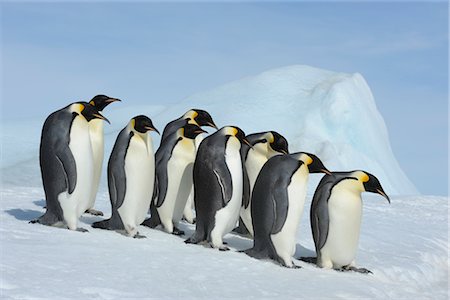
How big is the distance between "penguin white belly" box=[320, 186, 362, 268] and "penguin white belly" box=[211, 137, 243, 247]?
74cm

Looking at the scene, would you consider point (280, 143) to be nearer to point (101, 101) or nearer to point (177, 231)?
point (177, 231)

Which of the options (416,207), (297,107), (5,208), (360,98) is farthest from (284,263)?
(360,98)

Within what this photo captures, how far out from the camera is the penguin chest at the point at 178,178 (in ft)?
21.0

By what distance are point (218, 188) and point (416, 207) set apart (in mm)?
6273

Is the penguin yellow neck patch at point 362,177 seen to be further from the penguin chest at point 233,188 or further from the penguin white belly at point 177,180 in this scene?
the penguin white belly at point 177,180

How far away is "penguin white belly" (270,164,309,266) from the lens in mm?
5605

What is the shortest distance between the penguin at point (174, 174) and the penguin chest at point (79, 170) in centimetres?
71

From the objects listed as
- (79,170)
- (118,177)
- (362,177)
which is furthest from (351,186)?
(79,170)

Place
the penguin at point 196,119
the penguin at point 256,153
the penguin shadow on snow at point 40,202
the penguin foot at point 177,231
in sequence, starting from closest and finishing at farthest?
1. the penguin foot at point 177,231
2. the penguin at point 256,153
3. the penguin at point 196,119
4. the penguin shadow on snow at point 40,202

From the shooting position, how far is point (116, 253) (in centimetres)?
518

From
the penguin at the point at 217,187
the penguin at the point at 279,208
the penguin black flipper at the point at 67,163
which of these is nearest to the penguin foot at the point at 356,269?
the penguin at the point at 279,208

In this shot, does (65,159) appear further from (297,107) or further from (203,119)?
(297,107)

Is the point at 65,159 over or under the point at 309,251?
over

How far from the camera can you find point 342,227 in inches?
231
